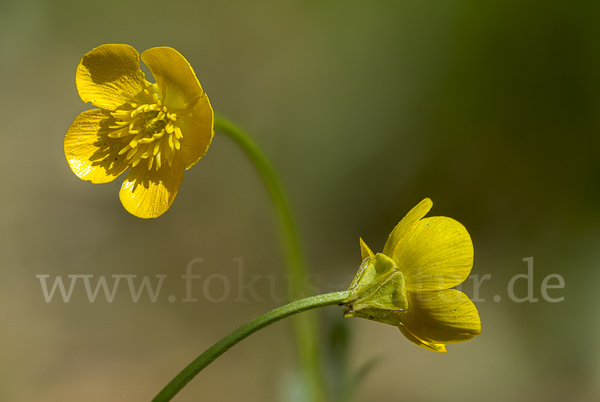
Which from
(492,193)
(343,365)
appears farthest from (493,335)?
(343,365)

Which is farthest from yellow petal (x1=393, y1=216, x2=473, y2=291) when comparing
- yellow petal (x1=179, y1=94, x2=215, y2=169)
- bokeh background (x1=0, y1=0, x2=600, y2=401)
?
bokeh background (x1=0, y1=0, x2=600, y2=401)

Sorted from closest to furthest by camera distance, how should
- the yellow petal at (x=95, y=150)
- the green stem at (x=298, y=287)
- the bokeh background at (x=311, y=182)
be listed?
the yellow petal at (x=95, y=150) → the green stem at (x=298, y=287) → the bokeh background at (x=311, y=182)

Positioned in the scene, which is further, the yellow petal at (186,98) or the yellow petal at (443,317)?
the yellow petal at (186,98)

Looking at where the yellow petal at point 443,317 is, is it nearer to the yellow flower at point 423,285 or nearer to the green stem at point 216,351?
the yellow flower at point 423,285

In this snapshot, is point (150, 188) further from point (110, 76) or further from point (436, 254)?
point (436, 254)

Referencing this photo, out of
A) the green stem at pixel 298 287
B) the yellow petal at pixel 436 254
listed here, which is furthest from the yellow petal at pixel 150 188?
the yellow petal at pixel 436 254

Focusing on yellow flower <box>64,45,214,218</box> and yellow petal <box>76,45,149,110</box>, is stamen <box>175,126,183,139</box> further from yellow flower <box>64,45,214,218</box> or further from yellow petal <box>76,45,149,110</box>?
yellow petal <box>76,45,149,110</box>
